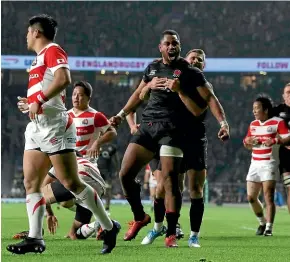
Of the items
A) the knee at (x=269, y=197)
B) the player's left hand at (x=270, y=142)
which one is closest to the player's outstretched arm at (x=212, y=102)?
the player's left hand at (x=270, y=142)

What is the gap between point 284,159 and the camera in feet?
36.9

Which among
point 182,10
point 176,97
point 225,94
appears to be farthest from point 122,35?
point 176,97

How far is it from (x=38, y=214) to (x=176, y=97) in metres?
2.01

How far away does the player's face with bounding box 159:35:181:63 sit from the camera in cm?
769

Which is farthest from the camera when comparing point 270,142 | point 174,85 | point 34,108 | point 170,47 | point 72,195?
point 270,142

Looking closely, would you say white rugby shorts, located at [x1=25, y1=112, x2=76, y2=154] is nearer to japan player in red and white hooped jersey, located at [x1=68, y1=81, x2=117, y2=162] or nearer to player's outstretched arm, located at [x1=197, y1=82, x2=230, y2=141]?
player's outstretched arm, located at [x1=197, y1=82, x2=230, y2=141]

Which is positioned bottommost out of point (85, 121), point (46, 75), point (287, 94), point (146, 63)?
point (85, 121)

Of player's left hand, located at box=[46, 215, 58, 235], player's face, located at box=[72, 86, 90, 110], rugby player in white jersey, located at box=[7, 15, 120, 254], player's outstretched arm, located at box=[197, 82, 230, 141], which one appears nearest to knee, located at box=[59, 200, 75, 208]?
player's left hand, located at box=[46, 215, 58, 235]

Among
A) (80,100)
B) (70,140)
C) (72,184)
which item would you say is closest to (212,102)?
(70,140)

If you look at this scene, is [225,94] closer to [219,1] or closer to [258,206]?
[219,1]

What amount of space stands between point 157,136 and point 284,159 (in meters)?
3.92

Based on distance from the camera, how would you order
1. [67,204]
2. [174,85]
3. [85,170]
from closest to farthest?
[174,85]
[85,170]
[67,204]

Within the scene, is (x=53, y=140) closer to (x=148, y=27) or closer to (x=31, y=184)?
(x=31, y=184)

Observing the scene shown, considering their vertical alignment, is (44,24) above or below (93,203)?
above
